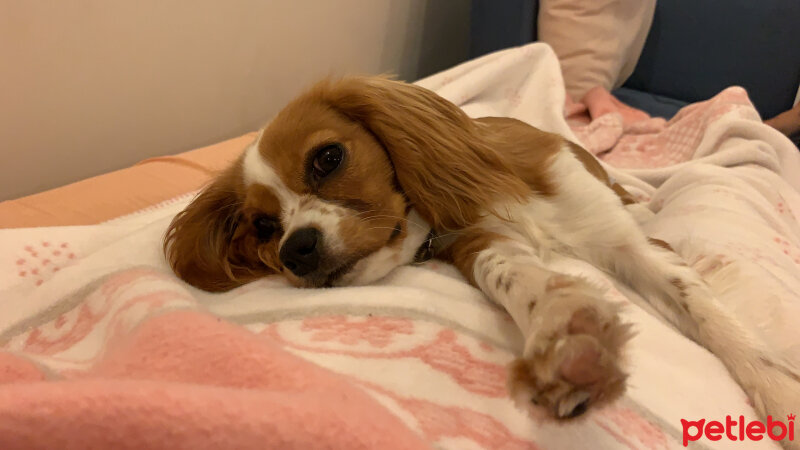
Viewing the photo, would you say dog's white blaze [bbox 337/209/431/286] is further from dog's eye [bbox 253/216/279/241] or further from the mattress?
the mattress

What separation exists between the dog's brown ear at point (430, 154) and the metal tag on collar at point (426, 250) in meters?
0.05

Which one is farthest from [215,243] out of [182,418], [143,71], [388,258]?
[143,71]

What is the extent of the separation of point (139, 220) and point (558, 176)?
119cm

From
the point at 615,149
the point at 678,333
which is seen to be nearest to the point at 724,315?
the point at 678,333

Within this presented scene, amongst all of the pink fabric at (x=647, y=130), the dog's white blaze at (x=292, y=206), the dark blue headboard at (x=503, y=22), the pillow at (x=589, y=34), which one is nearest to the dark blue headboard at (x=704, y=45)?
the dark blue headboard at (x=503, y=22)

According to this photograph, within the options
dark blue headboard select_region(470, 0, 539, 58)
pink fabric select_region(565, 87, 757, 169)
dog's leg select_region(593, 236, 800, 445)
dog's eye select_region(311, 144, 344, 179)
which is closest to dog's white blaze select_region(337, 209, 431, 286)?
dog's eye select_region(311, 144, 344, 179)

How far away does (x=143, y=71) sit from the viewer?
2.19 m

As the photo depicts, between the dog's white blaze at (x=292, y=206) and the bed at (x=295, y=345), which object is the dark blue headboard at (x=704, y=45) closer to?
the bed at (x=295, y=345)

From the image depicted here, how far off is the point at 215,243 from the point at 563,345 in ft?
3.39

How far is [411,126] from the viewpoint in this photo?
1.41 metres

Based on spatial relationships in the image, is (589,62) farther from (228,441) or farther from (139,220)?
(228,441)

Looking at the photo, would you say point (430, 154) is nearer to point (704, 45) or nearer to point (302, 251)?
point (302, 251)

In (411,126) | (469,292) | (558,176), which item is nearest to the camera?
(469,292)

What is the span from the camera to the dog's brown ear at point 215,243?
1.36 m
